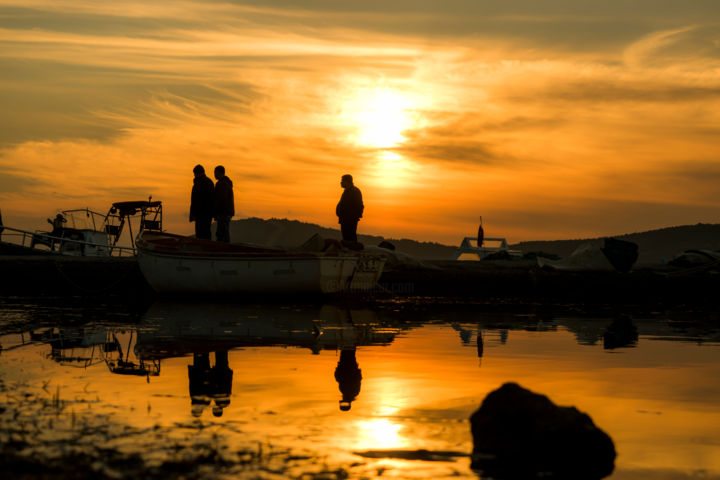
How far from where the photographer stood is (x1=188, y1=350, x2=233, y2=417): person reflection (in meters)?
7.82

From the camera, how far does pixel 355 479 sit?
17.6 ft

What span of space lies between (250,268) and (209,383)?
13.7m

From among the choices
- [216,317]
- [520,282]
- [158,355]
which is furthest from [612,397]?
[520,282]

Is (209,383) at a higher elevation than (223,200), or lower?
lower

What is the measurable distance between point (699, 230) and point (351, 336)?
72.5m

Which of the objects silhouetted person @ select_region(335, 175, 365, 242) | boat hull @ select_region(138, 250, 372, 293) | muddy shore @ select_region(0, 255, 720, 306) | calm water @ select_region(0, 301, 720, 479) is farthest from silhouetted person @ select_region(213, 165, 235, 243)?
calm water @ select_region(0, 301, 720, 479)

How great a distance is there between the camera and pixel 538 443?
19.5ft

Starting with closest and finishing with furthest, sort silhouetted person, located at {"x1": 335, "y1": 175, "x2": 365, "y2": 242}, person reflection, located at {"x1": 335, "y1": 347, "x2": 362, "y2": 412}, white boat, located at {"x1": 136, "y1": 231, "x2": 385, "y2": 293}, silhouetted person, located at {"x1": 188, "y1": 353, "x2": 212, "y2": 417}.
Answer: silhouetted person, located at {"x1": 188, "y1": 353, "x2": 212, "y2": 417}
person reflection, located at {"x1": 335, "y1": 347, "x2": 362, "y2": 412}
white boat, located at {"x1": 136, "y1": 231, "x2": 385, "y2": 293}
silhouetted person, located at {"x1": 335, "y1": 175, "x2": 365, "y2": 242}

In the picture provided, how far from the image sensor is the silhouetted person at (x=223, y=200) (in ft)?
78.3

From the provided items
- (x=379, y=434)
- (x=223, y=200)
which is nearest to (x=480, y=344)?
(x=379, y=434)

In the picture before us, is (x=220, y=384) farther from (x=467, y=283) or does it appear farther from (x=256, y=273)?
(x=467, y=283)

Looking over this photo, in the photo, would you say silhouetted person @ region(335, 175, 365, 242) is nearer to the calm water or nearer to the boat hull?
the boat hull

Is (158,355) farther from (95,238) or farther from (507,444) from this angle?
(95,238)

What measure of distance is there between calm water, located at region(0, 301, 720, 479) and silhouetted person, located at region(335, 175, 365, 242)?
5.73 meters
